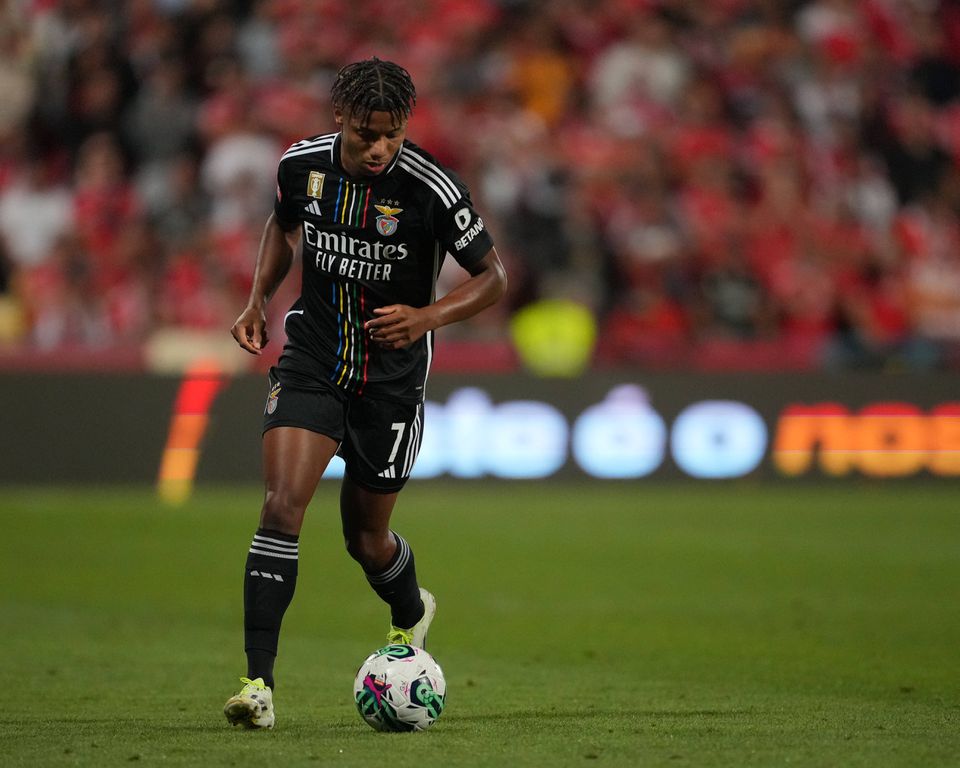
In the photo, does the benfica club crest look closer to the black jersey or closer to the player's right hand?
the black jersey

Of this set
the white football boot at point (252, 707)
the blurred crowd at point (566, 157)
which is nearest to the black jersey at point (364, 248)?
the white football boot at point (252, 707)

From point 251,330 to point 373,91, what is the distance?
1.03m

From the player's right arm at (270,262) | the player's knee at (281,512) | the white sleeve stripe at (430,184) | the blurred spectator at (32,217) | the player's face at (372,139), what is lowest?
the player's knee at (281,512)

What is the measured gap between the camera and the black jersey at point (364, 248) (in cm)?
584

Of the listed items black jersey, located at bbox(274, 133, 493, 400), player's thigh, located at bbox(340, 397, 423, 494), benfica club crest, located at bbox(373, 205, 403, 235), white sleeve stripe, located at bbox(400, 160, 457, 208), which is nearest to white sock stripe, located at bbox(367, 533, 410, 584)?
player's thigh, located at bbox(340, 397, 423, 494)

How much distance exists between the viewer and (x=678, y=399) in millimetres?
15219

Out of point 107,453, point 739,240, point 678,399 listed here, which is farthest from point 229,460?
point 739,240

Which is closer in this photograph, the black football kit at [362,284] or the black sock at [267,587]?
the black sock at [267,587]

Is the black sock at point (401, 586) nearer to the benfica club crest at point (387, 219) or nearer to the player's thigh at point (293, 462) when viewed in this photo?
the player's thigh at point (293, 462)

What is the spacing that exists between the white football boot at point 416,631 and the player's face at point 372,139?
1790mm

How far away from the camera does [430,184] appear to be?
19.1 ft

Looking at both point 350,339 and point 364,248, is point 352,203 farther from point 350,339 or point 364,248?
point 350,339

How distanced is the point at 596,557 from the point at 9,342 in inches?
245

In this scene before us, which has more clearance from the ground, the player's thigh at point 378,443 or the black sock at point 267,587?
the player's thigh at point 378,443
